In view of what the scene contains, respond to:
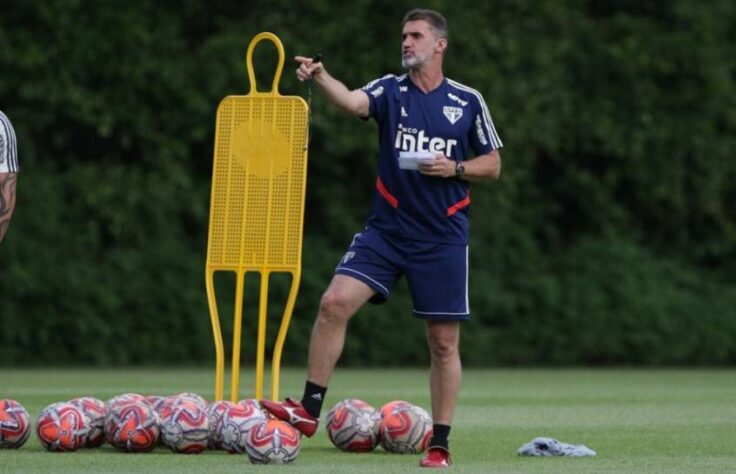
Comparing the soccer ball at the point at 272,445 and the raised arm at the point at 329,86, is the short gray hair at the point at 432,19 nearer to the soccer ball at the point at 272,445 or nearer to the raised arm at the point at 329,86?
the raised arm at the point at 329,86

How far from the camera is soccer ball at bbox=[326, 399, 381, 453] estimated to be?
9.98m

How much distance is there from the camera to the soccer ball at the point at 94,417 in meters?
9.80

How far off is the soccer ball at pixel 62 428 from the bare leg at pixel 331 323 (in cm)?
143

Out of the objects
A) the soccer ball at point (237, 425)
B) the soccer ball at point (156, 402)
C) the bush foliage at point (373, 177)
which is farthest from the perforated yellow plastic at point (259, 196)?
the bush foliage at point (373, 177)

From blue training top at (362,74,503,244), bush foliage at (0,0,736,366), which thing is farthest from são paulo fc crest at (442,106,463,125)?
→ bush foliage at (0,0,736,366)

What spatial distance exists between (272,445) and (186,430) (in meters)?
0.84

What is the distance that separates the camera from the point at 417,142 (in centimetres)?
928

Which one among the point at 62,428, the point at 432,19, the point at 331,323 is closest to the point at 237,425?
the point at 331,323

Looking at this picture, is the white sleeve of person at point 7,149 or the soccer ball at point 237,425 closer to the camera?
the soccer ball at point 237,425

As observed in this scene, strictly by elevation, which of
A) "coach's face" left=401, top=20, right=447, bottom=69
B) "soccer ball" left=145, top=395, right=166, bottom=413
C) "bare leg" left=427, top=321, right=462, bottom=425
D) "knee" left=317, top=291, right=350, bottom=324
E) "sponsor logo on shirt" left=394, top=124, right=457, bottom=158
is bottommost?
"soccer ball" left=145, top=395, right=166, bottom=413

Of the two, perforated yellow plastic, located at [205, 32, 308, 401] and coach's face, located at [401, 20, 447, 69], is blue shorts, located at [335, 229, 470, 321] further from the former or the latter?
perforated yellow plastic, located at [205, 32, 308, 401]

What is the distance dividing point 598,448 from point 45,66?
13424mm

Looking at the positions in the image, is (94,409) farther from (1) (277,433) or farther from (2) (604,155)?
(2) (604,155)

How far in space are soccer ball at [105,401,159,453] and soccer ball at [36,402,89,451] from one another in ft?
0.49
